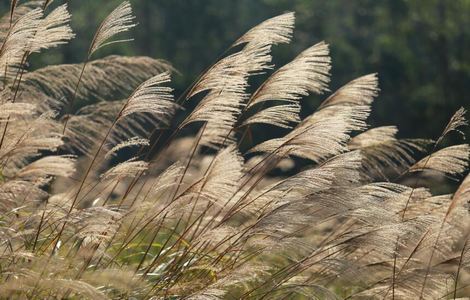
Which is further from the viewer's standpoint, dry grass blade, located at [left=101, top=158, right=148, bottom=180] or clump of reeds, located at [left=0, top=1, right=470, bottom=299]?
dry grass blade, located at [left=101, top=158, right=148, bottom=180]

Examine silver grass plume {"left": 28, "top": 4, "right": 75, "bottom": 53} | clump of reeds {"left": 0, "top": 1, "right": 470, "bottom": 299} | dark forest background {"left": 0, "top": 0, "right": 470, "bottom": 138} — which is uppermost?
silver grass plume {"left": 28, "top": 4, "right": 75, "bottom": 53}

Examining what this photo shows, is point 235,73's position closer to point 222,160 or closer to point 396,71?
point 222,160

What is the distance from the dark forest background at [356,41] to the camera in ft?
76.0

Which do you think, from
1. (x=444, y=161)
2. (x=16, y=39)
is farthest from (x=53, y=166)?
(x=444, y=161)

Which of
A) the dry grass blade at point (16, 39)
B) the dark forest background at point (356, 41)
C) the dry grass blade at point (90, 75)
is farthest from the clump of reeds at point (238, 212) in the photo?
the dark forest background at point (356, 41)

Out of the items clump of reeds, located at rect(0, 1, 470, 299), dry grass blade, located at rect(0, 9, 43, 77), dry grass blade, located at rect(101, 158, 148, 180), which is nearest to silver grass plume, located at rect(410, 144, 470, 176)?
clump of reeds, located at rect(0, 1, 470, 299)

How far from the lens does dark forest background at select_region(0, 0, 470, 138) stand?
76.0 ft

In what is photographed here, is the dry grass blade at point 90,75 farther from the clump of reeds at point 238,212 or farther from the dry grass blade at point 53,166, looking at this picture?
the dry grass blade at point 53,166

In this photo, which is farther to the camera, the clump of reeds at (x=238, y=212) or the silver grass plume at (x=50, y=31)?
the silver grass plume at (x=50, y=31)

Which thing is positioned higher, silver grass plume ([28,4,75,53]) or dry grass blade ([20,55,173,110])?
silver grass plume ([28,4,75,53])

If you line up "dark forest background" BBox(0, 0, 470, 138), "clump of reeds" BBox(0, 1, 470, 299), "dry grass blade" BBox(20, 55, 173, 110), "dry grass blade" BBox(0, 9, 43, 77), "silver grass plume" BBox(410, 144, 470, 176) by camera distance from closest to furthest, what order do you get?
1. "clump of reeds" BBox(0, 1, 470, 299)
2. "dry grass blade" BBox(0, 9, 43, 77)
3. "silver grass plume" BBox(410, 144, 470, 176)
4. "dry grass blade" BBox(20, 55, 173, 110)
5. "dark forest background" BBox(0, 0, 470, 138)

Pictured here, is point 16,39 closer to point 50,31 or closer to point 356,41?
point 50,31

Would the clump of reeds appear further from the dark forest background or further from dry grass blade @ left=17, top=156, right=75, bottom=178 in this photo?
the dark forest background

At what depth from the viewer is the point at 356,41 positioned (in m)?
28.0
